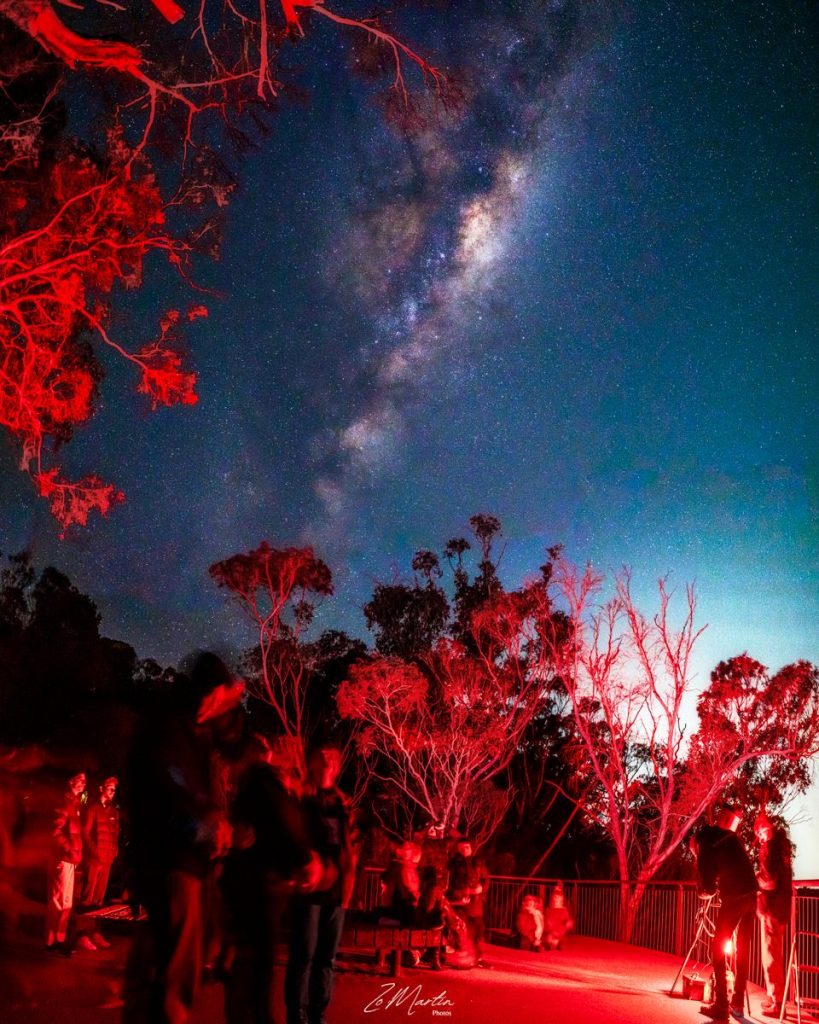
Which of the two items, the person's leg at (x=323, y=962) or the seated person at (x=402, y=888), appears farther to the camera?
the seated person at (x=402, y=888)

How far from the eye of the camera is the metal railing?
1578 centimetres

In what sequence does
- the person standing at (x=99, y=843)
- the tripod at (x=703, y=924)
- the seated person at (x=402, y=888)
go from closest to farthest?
the seated person at (x=402, y=888)
the tripod at (x=703, y=924)
the person standing at (x=99, y=843)

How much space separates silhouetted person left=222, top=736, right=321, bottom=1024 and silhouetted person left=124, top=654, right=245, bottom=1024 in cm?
88

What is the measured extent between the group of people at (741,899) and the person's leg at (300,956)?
212 inches

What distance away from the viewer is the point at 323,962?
19.4 feet

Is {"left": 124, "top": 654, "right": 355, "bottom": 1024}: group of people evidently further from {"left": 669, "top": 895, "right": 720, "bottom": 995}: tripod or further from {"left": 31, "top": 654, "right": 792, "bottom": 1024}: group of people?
{"left": 669, "top": 895, "right": 720, "bottom": 995}: tripod

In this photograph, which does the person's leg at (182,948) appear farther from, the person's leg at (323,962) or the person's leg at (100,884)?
the person's leg at (100,884)

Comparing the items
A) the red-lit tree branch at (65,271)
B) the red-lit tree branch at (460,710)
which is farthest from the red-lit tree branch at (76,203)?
the red-lit tree branch at (460,710)

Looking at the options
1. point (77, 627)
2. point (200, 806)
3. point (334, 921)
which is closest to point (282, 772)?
point (334, 921)

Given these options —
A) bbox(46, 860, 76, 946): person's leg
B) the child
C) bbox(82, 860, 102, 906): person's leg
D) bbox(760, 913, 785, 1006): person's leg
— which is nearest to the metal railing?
the child

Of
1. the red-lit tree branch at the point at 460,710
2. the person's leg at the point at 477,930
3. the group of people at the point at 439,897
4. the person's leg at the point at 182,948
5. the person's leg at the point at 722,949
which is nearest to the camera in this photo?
the person's leg at the point at 182,948

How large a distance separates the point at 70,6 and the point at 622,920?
21.6 m

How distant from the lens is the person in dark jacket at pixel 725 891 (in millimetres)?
9594

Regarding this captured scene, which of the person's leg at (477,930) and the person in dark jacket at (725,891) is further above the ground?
the person in dark jacket at (725,891)
